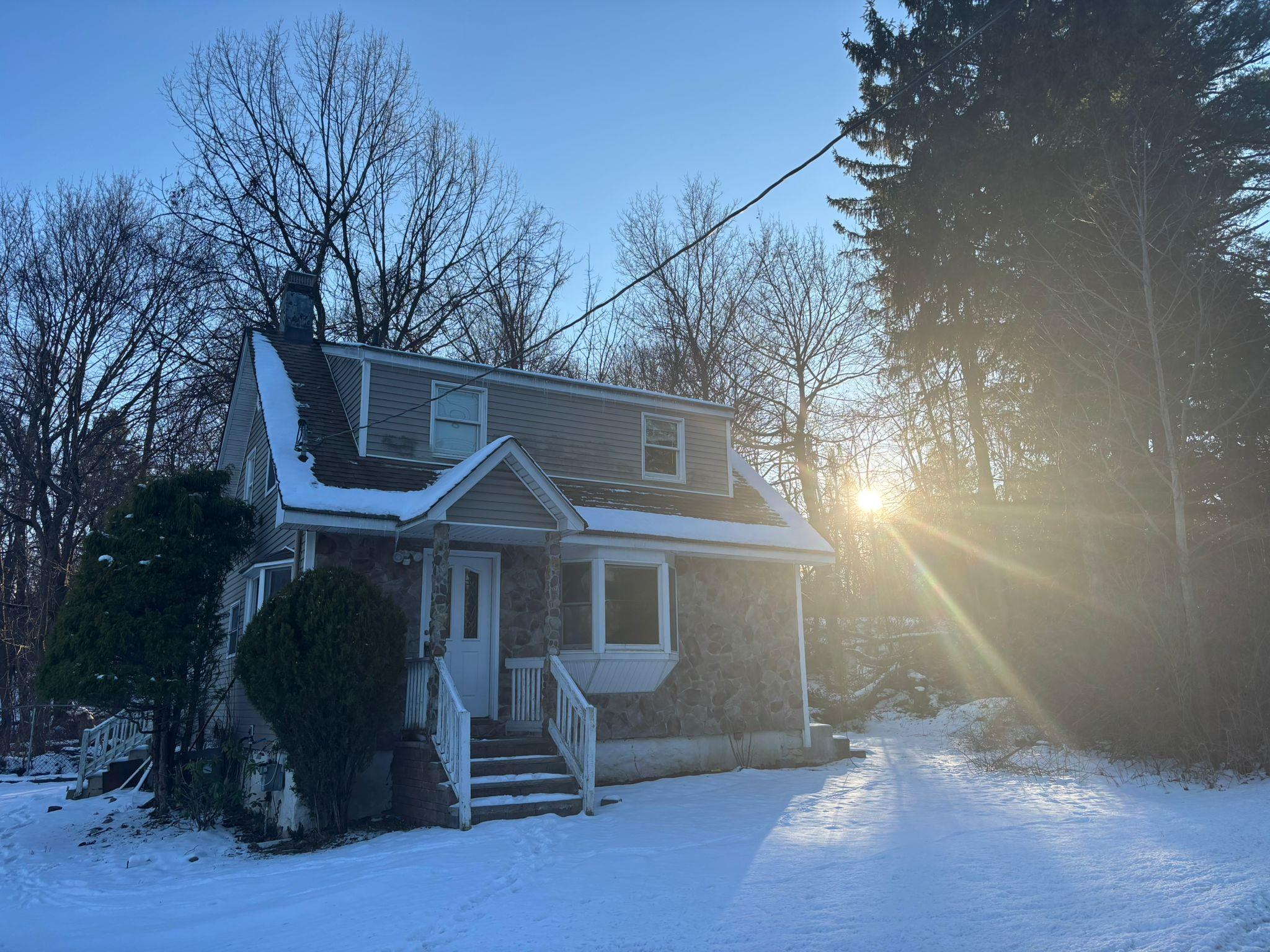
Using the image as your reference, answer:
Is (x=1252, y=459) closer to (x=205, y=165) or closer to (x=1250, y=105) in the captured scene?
(x=1250, y=105)

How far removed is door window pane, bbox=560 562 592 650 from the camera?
39.1ft

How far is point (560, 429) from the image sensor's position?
45.3ft

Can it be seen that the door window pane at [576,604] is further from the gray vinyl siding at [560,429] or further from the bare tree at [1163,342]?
the bare tree at [1163,342]

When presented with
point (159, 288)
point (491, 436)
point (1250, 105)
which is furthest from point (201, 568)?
point (1250, 105)

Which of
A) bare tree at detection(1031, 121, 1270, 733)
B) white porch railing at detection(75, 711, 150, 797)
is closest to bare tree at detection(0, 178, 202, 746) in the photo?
Answer: white porch railing at detection(75, 711, 150, 797)

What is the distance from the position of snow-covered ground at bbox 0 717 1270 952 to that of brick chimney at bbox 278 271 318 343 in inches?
326

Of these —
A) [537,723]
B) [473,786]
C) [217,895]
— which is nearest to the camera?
[217,895]

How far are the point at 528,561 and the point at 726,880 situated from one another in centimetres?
633

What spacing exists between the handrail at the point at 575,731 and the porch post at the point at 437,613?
4.57 ft

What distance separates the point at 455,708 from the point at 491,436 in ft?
16.6

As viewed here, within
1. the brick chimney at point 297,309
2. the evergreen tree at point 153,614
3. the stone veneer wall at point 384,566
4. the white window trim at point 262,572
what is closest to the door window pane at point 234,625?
the white window trim at point 262,572

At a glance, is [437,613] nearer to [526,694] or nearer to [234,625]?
[526,694]

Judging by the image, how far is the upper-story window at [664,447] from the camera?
48.2ft

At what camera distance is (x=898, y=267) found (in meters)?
20.0
